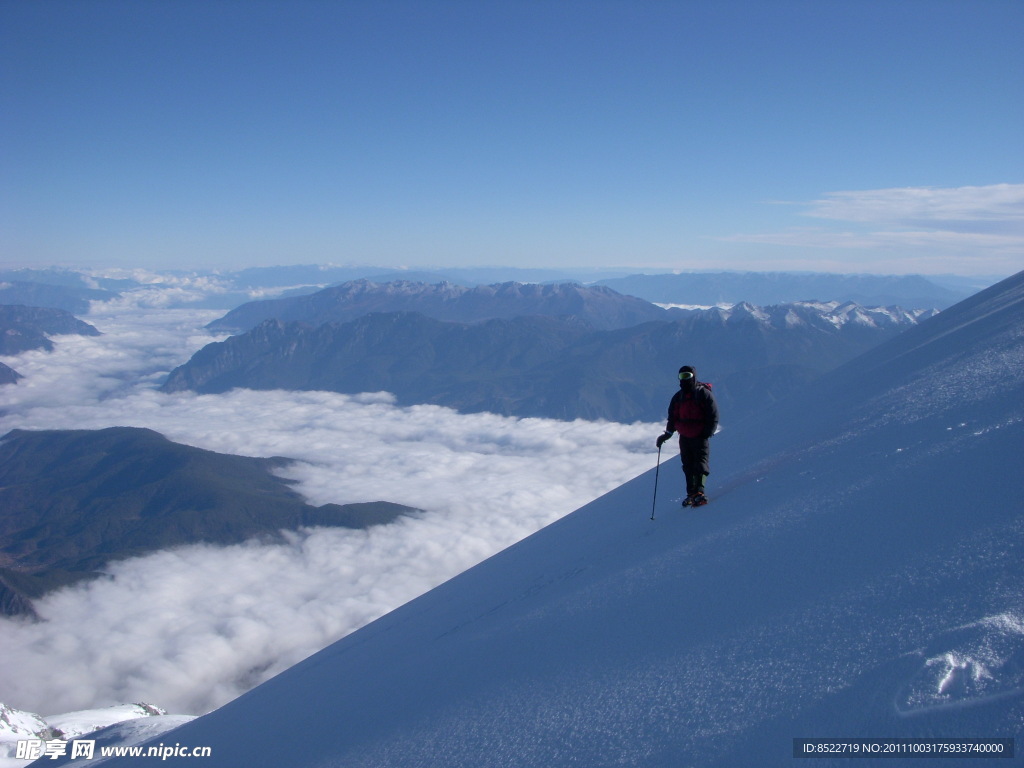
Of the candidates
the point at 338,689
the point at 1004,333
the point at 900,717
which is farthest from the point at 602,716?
the point at 1004,333

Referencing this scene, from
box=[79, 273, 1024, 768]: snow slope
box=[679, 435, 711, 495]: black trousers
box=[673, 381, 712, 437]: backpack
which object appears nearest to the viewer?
box=[79, 273, 1024, 768]: snow slope

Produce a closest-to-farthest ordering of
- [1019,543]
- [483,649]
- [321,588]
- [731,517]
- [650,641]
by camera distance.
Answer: [1019,543] < [650,641] < [483,649] < [731,517] < [321,588]

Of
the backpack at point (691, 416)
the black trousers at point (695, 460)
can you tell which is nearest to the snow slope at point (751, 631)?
the black trousers at point (695, 460)

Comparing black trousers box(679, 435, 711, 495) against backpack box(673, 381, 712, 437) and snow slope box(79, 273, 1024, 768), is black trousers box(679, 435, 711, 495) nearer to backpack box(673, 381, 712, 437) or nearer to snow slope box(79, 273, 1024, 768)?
backpack box(673, 381, 712, 437)

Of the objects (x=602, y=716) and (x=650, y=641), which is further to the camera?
(x=650, y=641)

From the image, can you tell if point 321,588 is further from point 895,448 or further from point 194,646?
point 895,448

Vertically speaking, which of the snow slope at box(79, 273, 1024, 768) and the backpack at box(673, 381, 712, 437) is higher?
the backpack at box(673, 381, 712, 437)

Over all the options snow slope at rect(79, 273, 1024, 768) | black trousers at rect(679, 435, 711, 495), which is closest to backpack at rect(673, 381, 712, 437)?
black trousers at rect(679, 435, 711, 495)
